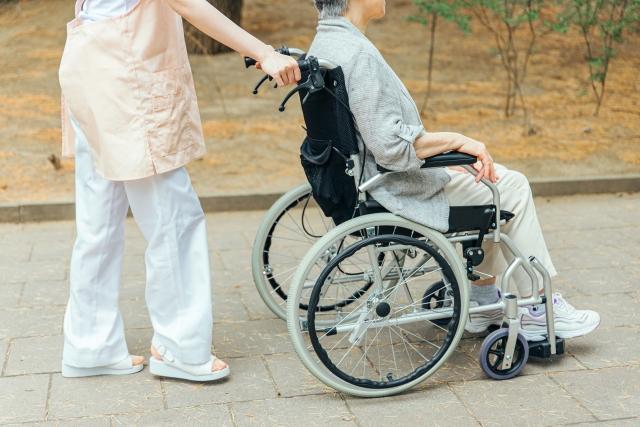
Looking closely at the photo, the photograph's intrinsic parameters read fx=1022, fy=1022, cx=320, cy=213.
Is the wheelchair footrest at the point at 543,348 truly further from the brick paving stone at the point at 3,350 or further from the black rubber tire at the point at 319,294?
the brick paving stone at the point at 3,350

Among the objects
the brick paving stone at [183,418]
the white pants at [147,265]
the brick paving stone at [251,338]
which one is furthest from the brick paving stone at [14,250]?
the brick paving stone at [183,418]

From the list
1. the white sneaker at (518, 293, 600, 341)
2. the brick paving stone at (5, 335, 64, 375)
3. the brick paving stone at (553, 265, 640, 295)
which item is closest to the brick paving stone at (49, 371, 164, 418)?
the brick paving stone at (5, 335, 64, 375)

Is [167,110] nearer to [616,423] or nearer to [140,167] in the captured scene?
[140,167]

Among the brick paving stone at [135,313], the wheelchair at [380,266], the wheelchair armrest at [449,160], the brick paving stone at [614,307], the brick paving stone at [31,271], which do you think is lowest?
the brick paving stone at [31,271]

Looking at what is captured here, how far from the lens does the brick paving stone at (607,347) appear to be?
4.02 m

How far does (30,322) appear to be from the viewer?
449 centimetres

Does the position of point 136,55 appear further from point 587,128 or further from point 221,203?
point 587,128

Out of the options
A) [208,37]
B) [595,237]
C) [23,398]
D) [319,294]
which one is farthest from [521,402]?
[208,37]

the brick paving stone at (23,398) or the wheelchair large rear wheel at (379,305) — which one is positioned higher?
the wheelchair large rear wheel at (379,305)

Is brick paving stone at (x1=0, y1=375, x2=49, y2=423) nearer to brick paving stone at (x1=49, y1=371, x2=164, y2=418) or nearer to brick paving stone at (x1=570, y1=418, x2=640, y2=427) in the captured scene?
brick paving stone at (x1=49, y1=371, x2=164, y2=418)

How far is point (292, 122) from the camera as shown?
823cm

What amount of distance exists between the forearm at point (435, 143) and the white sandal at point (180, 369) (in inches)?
43.6

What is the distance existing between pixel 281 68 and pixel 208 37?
6753mm

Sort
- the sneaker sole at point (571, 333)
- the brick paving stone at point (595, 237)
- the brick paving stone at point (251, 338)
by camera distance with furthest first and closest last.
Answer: the brick paving stone at point (595, 237) < the brick paving stone at point (251, 338) < the sneaker sole at point (571, 333)
